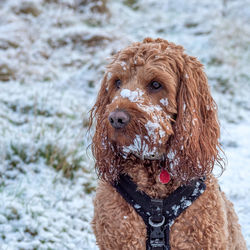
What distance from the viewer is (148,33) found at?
10789mm

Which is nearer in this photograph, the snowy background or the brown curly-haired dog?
the brown curly-haired dog

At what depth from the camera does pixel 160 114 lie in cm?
232

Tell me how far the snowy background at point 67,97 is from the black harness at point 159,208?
925 millimetres

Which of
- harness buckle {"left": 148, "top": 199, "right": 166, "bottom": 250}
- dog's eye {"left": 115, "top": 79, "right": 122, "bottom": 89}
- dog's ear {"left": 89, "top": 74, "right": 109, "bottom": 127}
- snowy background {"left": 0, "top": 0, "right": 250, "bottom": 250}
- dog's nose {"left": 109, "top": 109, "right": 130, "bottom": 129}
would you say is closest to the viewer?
dog's nose {"left": 109, "top": 109, "right": 130, "bottom": 129}

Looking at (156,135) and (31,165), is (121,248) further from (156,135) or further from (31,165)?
(31,165)

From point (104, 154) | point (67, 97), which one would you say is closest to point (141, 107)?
point (104, 154)

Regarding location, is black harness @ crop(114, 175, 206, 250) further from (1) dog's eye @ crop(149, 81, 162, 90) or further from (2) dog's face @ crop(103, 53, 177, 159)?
(1) dog's eye @ crop(149, 81, 162, 90)

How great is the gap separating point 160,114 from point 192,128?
0.26 metres

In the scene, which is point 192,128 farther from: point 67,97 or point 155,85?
point 67,97

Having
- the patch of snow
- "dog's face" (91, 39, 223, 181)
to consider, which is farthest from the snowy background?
the patch of snow

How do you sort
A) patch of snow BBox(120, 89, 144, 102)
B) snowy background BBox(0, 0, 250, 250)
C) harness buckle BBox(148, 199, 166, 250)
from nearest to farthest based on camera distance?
patch of snow BBox(120, 89, 144, 102) → harness buckle BBox(148, 199, 166, 250) → snowy background BBox(0, 0, 250, 250)

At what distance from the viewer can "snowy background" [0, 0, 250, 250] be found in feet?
12.8

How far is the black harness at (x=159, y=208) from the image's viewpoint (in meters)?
2.41

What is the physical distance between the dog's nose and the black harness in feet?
1.78
